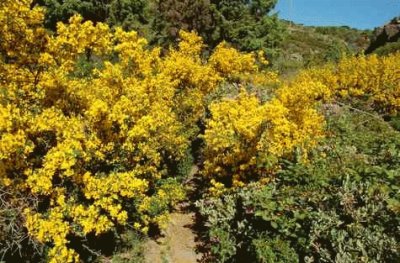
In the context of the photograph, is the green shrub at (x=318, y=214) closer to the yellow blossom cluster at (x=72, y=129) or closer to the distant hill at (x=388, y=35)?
the yellow blossom cluster at (x=72, y=129)

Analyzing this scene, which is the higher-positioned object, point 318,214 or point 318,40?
point 318,40

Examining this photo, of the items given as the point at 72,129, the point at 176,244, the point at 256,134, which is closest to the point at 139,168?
the point at 72,129

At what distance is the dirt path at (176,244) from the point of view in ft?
33.0

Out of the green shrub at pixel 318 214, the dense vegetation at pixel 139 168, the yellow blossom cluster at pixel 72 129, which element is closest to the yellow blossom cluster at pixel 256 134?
the dense vegetation at pixel 139 168

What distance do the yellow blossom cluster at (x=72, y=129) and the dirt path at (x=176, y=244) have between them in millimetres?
841

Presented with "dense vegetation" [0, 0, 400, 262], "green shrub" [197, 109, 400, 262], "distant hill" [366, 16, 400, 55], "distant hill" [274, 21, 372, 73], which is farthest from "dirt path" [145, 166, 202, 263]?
"distant hill" [274, 21, 372, 73]

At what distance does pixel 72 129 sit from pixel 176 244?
164 inches

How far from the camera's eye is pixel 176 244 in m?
10.7

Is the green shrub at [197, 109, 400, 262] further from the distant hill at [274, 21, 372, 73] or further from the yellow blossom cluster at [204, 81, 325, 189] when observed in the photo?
the distant hill at [274, 21, 372, 73]

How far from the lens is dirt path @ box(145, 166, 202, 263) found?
396 inches

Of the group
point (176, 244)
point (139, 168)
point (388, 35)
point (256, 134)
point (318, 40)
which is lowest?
point (176, 244)

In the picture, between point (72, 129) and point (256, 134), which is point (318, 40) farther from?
point (72, 129)

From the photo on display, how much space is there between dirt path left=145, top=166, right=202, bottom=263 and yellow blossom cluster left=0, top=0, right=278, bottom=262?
2.76ft

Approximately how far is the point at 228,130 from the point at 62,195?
4017 millimetres
